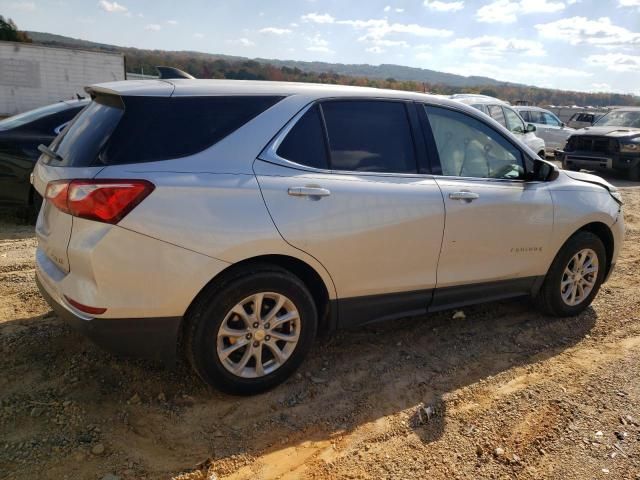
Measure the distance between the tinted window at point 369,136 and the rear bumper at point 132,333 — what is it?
1393mm

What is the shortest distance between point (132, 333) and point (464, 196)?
2.33m

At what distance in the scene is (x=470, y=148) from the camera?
4.00 m

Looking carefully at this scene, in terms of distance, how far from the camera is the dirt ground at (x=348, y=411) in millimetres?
2740

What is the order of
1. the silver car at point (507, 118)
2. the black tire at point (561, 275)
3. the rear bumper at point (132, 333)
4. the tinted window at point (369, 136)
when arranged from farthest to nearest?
the silver car at point (507, 118)
the black tire at point (561, 275)
the tinted window at point (369, 136)
the rear bumper at point (132, 333)

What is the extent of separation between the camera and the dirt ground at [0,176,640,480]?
2740 millimetres

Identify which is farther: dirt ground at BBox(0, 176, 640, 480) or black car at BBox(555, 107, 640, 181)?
black car at BBox(555, 107, 640, 181)

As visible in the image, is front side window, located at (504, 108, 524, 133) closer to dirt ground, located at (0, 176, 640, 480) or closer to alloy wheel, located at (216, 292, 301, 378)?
dirt ground, located at (0, 176, 640, 480)

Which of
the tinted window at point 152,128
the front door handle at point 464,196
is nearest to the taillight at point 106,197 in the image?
the tinted window at point 152,128

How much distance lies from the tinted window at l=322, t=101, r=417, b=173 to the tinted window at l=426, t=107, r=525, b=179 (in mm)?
286

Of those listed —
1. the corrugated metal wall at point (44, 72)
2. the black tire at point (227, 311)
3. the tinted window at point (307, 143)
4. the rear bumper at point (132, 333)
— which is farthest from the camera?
the corrugated metal wall at point (44, 72)

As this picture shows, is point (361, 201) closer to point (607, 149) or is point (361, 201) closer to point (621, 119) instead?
point (607, 149)

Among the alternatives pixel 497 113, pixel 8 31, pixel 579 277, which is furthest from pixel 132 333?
pixel 8 31

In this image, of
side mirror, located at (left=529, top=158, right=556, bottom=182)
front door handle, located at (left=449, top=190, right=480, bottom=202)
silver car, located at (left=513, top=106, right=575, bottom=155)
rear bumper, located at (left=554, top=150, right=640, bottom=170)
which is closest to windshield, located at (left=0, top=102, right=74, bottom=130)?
front door handle, located at (left=449, top=190, right=480, bottom=202)

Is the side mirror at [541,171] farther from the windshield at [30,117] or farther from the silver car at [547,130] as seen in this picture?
the silver car at [547,130]
